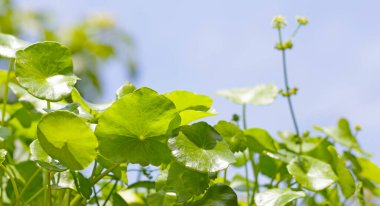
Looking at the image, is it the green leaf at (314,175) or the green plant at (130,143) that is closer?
the green plant at (130,143)

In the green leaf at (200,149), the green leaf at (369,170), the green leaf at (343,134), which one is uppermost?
the green leaf at (200,149)

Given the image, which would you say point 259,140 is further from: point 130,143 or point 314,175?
point 130,143

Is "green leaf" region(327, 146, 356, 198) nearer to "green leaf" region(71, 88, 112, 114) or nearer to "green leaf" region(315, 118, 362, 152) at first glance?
"green leaf" region(315, 118, 362, 152)

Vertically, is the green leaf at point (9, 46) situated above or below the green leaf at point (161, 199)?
above

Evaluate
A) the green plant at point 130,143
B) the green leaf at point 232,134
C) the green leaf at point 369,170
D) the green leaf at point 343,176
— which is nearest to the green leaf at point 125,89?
the green plant at point 130,143

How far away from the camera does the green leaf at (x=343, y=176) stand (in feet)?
2.33

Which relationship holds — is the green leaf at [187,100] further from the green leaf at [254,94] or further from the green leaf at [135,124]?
the green leaf at [254,94]

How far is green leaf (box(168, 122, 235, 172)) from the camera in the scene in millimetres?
540

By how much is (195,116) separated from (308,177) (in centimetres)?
16

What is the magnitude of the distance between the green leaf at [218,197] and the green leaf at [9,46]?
268 millimetres

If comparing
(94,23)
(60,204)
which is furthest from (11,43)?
(94,23)

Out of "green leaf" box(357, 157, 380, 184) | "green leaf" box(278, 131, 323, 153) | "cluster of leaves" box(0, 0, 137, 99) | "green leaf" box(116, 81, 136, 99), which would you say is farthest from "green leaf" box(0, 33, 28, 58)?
"cluster of leaves" box(0, 0, 137, 99)

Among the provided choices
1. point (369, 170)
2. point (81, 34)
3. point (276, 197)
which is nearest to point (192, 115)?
point (276, 197)

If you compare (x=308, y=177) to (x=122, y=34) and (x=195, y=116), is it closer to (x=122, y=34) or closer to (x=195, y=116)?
(x=195, y=116)
